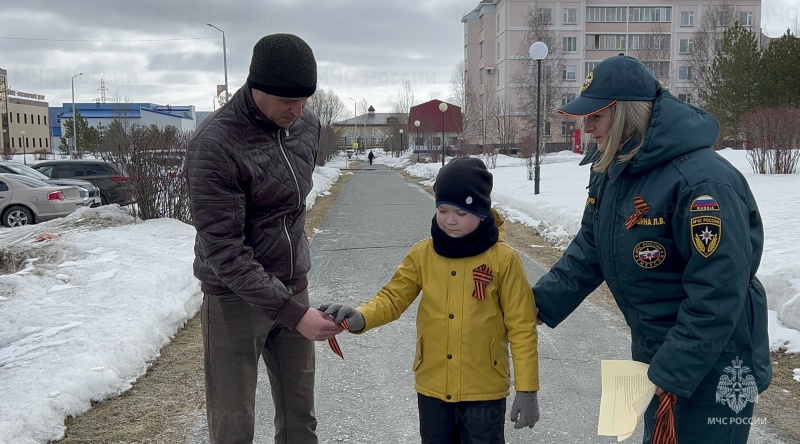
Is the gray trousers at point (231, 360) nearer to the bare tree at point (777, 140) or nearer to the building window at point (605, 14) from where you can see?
the bare tree at point (777, 140)

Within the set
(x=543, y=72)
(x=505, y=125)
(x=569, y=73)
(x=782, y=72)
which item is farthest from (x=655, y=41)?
(x=782, y=72)

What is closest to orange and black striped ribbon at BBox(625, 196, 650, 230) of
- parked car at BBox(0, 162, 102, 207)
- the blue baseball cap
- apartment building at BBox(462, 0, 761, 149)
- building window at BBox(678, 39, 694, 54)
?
the blue baseball cap

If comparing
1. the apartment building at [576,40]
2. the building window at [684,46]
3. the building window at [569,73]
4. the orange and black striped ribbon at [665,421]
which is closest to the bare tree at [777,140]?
the orange and black striped ribbon at [665,421]

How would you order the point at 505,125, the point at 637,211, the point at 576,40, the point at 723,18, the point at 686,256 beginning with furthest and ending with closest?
1. the point at 576,40
2. the point at 723,18
3. the point at 505,125
4. the point at 637,211
5. the point at 686,256

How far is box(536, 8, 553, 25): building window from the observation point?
201 ft

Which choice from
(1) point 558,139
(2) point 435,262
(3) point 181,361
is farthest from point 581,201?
(1) point 558,139

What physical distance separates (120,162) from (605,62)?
11074 millimetres

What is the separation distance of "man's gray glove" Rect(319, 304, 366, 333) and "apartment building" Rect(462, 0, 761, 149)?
55270mm

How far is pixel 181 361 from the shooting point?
207 inches

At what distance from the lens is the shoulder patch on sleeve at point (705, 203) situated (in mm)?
2076

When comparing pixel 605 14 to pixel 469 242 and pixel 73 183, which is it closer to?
pixel 73 183

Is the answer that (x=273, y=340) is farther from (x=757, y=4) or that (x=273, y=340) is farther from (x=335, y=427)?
(x=757, y=4)

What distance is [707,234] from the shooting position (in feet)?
6.79

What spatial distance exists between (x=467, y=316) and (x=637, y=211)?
823 millimetres
